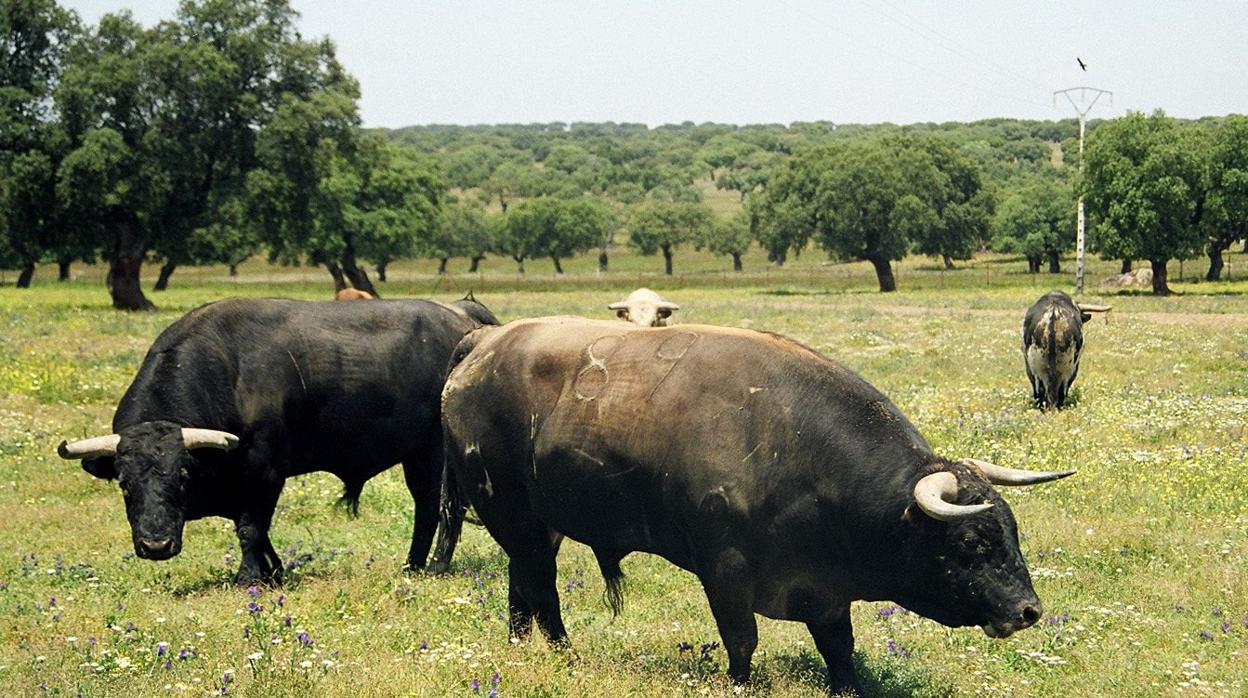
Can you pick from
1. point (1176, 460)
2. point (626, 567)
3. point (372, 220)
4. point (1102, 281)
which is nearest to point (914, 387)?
point (1176, 460)

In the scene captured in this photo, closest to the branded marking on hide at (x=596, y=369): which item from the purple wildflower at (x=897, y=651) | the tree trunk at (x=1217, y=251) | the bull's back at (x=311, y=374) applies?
the purple wildflower at (x=897, y=651)

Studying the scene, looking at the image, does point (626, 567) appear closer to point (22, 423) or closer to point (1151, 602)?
point (1151, 602)

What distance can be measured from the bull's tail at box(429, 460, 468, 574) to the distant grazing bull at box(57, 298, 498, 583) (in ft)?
1.80

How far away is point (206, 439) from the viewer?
10391 mm

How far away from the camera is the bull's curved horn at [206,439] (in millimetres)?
→ 10367

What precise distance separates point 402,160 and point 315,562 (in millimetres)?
94344

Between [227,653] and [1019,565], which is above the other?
[1019,565]

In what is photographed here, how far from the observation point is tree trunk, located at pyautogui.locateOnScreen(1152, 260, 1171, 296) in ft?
220

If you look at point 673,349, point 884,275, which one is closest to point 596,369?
point 673,349

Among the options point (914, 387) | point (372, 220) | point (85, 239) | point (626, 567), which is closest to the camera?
point (626, 567)

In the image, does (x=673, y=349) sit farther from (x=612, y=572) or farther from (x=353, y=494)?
(x=353, y=494)

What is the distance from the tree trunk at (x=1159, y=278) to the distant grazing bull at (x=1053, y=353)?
50968 mm

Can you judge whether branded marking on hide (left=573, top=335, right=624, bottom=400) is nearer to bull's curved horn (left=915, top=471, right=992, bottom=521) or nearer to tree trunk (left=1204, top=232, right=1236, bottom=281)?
bull's curved horn (left=915, top=471, right=992, bottom=521)

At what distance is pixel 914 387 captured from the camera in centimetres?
2389
